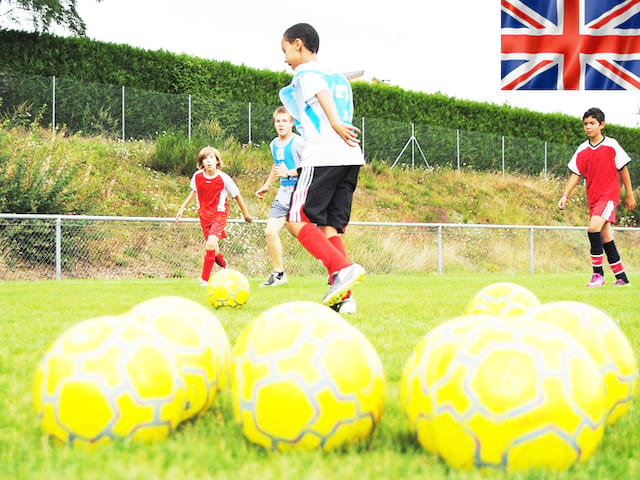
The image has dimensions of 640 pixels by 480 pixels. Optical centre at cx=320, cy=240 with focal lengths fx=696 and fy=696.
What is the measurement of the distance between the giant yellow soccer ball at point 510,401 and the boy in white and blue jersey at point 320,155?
3.62 m

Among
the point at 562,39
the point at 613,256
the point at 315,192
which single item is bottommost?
the point at 613,256

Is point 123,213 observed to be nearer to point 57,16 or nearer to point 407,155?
point 57,16

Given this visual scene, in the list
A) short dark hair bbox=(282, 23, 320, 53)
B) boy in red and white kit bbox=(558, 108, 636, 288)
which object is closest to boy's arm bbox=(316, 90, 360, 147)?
short dark hair bbox=(282, 23, 320, 53)

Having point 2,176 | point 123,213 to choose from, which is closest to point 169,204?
point 123,213

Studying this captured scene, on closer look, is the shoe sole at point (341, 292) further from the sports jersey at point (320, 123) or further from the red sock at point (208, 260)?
the red sock at point (208, 260)

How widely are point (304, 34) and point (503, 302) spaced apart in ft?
9.32

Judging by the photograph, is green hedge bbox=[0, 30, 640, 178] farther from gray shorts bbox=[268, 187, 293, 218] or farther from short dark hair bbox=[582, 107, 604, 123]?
short dark hair bbox=[582, 107, 604, 123]

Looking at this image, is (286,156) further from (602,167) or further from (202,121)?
(202,121)

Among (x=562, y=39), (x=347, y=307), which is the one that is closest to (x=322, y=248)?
(x=347, y=307)

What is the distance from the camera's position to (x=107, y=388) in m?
2.09

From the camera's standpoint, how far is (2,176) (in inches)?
532

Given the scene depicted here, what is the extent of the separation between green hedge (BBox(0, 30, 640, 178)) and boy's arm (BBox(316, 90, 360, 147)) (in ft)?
51.2

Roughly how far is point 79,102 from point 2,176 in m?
6.69

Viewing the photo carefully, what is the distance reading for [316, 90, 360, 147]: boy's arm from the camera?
554cm
